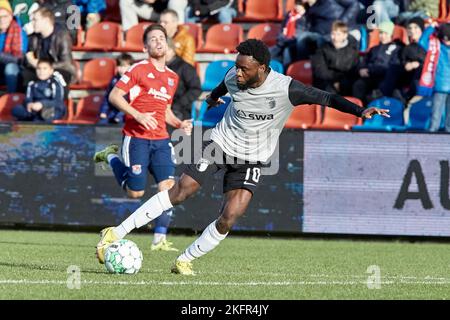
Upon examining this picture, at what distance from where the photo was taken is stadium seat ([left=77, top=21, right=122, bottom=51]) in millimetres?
19656

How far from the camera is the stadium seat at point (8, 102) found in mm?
18266

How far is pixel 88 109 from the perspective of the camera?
18.3m

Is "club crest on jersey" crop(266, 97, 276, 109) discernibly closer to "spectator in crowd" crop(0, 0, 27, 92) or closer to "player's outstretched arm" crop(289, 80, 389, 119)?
"player's outstretched arm" crop(289, 80, 389, 119)

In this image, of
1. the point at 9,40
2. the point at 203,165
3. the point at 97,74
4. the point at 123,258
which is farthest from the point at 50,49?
the point at 123,258

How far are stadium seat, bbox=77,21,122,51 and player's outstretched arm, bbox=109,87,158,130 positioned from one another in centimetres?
771

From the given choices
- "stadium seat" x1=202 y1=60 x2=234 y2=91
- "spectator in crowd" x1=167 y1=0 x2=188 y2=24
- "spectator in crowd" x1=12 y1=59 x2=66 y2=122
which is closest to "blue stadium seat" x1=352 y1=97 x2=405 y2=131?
"stadium seat" x1=202 y1=60 x2=234 y2=91

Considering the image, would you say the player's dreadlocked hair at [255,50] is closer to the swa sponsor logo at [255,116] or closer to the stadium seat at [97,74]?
the swa sponsor logo at [255,116]

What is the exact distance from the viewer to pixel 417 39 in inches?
675

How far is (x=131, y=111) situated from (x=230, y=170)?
2.04m

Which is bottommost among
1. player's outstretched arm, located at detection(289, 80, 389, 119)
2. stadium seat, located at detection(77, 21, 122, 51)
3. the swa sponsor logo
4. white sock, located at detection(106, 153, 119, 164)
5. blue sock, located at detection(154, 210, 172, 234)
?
blue sock, located at detection(154, 210, 172, 234)

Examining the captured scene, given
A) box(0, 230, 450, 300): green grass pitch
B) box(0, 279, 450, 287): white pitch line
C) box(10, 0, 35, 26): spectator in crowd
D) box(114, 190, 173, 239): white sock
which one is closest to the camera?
box(0, 230, 450, 300): green grass pitch

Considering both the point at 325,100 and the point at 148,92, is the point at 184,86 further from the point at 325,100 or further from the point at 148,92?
the point at 325,100

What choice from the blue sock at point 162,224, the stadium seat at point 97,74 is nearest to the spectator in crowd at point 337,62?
the stadium seat at point 97,74

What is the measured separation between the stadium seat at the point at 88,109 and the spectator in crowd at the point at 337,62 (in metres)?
3.67
